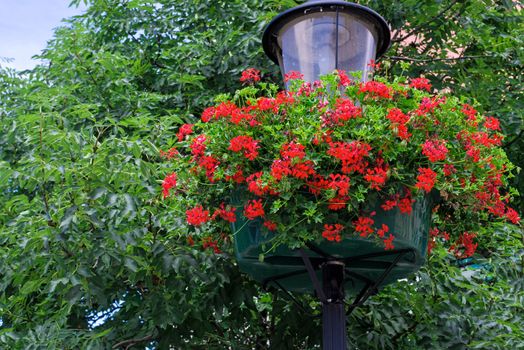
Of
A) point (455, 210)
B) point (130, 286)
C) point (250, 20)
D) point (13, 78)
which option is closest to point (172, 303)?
point (130, 286)

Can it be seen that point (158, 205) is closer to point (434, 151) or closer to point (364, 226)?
point (364, 226)

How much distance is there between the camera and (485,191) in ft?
11.0

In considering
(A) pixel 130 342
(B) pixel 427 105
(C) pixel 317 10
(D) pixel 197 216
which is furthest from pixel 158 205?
(B) pixel 427 105

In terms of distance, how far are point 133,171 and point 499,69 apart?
3.57 m

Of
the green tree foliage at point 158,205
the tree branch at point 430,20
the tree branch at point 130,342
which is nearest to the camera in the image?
the green tree foliage at point 158,205

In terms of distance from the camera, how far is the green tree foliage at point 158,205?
3.80m

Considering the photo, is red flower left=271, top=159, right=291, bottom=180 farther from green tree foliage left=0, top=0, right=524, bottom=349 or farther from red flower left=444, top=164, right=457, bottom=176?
green tree foliage left=0, top=0, right=524, bottom=349

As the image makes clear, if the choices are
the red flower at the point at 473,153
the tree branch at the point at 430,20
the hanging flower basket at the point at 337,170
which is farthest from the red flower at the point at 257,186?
the tree branch at the point at 430,20

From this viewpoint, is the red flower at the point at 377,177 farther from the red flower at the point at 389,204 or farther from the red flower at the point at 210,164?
the red flower at the point at 210,164

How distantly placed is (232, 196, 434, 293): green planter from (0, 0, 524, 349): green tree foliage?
1.92 feet

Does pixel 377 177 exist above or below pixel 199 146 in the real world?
below

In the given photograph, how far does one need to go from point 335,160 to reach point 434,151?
383 mm

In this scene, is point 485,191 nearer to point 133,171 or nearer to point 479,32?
point 133,171

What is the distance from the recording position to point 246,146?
9.83ft
